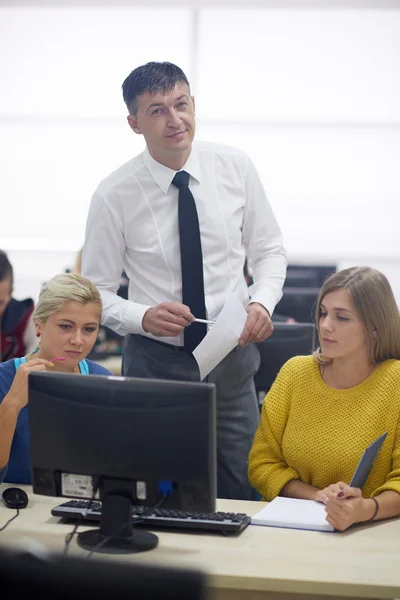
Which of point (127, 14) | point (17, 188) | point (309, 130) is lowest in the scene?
point (17, 188)

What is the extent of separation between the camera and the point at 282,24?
19.1 ft

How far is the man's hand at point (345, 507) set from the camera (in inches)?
74.2

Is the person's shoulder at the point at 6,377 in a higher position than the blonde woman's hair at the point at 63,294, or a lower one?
lower

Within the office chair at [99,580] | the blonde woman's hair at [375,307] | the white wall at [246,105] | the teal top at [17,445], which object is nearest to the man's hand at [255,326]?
the blonde woman's hair at [375,307]

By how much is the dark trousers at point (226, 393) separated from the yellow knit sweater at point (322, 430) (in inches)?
11.9

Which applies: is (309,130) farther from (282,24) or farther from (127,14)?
(127,14)

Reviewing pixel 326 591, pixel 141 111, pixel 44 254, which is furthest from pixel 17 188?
pixel 326 591

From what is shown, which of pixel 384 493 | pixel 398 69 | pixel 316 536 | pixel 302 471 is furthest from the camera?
pixel 398 69

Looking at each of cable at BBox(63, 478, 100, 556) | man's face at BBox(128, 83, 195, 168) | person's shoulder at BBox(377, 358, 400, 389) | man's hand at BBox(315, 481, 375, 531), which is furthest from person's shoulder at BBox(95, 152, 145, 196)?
man's hand at BBox(315, 481, 375, 531)

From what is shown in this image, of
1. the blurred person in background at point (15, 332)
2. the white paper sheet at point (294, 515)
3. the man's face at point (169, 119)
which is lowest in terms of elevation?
the white paper sheet at point (294, 515)

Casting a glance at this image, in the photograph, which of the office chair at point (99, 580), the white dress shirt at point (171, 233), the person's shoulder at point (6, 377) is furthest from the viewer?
the white dress shirt at point (171, 233)

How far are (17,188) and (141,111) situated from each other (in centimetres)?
369

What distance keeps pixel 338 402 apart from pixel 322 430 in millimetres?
84

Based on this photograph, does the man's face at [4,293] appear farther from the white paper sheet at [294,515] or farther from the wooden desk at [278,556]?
the white paper sheet at [294,515]
